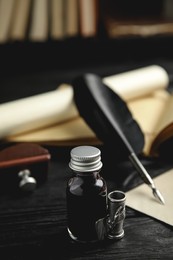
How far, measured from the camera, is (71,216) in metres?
0.76

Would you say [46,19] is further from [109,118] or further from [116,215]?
[116,215]

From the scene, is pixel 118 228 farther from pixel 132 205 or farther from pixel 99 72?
pixel 99 72

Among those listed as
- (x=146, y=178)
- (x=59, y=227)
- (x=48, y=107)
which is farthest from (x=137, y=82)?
(x=59, y=227)

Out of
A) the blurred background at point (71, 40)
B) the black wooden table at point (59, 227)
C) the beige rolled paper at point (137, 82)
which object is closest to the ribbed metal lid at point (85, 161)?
the black wooden table at point (59, 227)

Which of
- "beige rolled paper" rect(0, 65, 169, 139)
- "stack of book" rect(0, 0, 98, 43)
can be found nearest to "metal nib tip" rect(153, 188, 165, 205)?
"beige rolled paper" rect(0, 65, 169, 139)

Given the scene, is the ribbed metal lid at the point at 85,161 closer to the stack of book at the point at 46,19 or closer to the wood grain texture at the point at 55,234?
the wood grain texture at the point at 55,234

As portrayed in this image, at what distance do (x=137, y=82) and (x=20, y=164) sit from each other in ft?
2.03

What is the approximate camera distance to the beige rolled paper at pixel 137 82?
138cm

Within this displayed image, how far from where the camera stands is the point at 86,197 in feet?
2.43

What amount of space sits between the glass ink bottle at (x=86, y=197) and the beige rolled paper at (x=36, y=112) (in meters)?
0.41

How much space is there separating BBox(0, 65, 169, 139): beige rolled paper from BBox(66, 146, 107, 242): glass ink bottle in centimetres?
41

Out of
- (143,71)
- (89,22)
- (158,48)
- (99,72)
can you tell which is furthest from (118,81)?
(158,48)

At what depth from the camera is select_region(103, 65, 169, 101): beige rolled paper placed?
138 cm

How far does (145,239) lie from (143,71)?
819 mm
